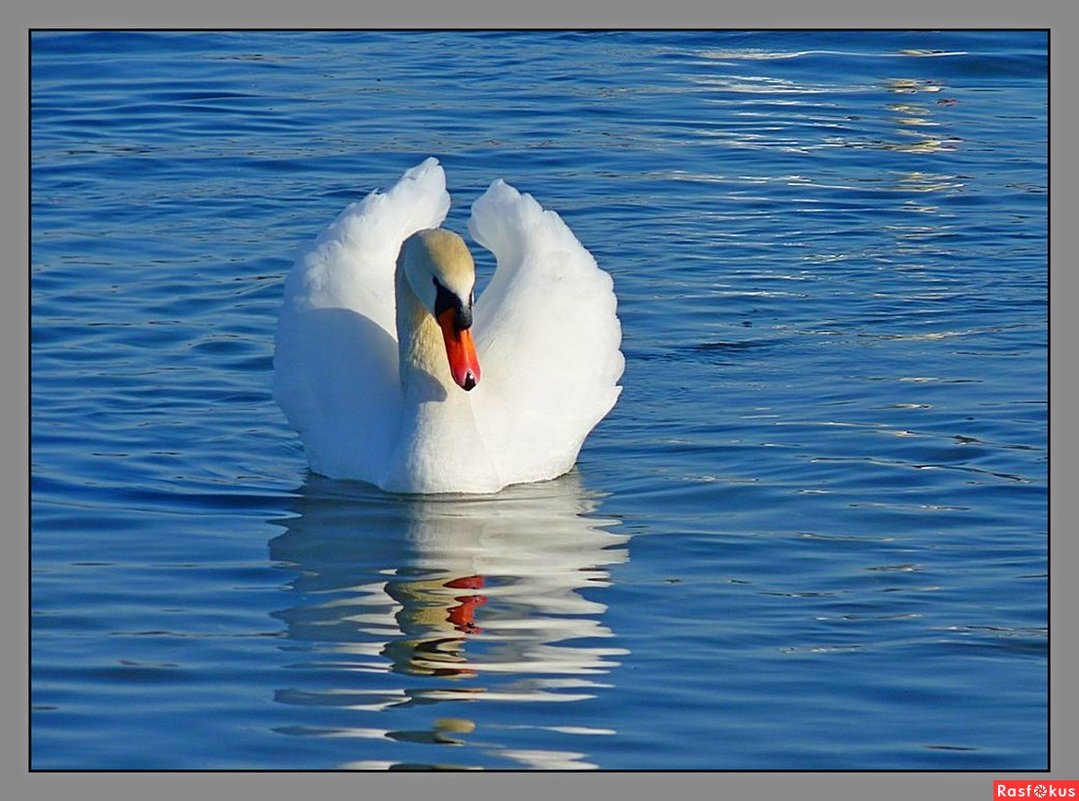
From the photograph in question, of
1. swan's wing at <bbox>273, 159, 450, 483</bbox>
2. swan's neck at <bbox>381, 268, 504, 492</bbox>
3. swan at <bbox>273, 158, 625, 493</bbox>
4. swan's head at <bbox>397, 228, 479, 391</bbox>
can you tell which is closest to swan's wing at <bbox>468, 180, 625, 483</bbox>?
swan at <bbox>273, 158, 625, 493</bbox>

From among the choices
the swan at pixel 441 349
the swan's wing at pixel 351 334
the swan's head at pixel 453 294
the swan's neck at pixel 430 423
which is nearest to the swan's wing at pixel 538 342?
the swan at pixel 441 349

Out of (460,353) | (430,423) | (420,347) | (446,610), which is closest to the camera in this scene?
(446,610)

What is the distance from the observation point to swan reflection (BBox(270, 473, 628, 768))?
22.1 feet

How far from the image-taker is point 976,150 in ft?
54.1

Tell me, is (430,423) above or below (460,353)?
below

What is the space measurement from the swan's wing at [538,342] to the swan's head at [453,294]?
21.1 inches

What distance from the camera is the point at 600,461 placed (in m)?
9.93

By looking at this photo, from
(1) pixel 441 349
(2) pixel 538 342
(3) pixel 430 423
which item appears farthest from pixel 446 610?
(2) pixel 538 342

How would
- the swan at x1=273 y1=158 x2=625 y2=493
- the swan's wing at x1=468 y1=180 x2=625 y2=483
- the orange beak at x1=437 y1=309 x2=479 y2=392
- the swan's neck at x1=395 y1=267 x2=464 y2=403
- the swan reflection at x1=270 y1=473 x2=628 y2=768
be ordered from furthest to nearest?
the swan's wing at x1=468 y1=180 x2=625 y2=483 → the swan's neck at x1=395 y1=267 x2=464 y2=403 → the swan at x1=273 y1=158 x2=625 y2=493 → the orange beak at x1=437 y1=309 x2=479 y2=392 → the swan reflection at x1=270 y1=473 x2=628 y2=768

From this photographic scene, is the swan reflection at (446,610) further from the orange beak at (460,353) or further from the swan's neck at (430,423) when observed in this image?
the orange beak at (460,353)

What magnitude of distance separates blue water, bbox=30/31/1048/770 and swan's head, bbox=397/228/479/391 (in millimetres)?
672

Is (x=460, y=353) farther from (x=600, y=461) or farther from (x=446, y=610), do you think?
(x=446, y=610)

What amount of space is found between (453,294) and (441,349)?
1.76 ft

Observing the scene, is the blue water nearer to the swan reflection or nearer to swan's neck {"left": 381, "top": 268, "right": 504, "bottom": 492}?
Result: the swan reflection
